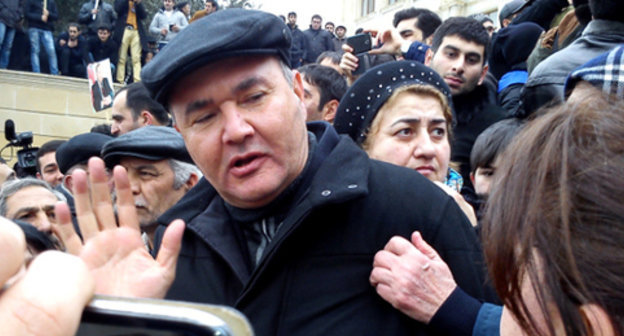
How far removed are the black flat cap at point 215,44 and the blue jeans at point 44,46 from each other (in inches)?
461

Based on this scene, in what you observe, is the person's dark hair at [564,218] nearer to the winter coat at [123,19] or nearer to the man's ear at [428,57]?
the man's ear at [428,57]

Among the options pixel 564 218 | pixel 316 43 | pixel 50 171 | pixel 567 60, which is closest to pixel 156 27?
pixel 316 43

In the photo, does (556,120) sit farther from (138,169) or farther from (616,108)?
(138,169)

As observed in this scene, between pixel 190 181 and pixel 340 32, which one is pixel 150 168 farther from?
pixel 340 32

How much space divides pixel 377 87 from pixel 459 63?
1416 mm

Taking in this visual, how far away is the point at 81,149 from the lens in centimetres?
434

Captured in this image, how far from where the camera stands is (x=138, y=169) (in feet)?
10.1

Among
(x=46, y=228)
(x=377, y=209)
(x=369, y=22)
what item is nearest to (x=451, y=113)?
(x=377, y=209)

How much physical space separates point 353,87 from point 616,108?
135 cm

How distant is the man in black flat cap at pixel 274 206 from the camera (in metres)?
1.59

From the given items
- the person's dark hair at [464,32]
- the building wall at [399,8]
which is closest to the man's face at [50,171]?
the person's dark hair at [464,32]

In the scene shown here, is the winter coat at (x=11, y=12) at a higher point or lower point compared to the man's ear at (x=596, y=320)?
lower

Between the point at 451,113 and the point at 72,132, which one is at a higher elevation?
the point at 451,113

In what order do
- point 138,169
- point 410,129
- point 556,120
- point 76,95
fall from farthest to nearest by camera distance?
point 76,95 < point 138,169 < point 410,129 < point 556,120
